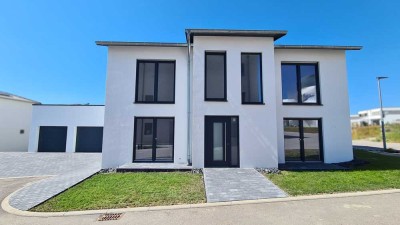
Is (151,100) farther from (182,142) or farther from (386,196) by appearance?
(386,196)

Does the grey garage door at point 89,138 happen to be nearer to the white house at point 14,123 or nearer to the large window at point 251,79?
the white house at point 14,123

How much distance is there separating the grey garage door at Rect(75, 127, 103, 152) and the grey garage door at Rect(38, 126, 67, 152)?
51.0 inches

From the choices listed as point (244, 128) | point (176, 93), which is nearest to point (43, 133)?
point (176, 93)

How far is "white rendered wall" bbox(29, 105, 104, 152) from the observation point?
18.8m

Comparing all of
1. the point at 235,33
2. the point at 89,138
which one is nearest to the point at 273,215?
the point at 235,33

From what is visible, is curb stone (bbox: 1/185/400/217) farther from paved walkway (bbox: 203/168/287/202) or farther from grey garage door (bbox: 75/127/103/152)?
grey garage door (bbox: 75/127/103/152)

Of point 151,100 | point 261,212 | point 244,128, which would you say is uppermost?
point 151,100

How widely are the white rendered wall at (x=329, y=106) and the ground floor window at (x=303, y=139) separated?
24 centimetres

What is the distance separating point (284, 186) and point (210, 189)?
2.56m

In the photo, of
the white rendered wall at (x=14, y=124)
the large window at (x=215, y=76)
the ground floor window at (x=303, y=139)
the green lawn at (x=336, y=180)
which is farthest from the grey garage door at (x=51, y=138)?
the ground floor window at (x=303, y=139)

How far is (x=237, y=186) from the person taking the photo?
7.05 meters

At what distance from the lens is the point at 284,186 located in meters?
7.09

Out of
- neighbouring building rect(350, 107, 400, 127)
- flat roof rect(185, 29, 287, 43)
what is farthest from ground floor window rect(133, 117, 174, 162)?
neighbouring building rect(350, 107, 400, 127)

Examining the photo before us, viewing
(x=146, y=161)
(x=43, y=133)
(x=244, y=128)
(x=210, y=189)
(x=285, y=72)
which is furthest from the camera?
(x=43, y=133)
